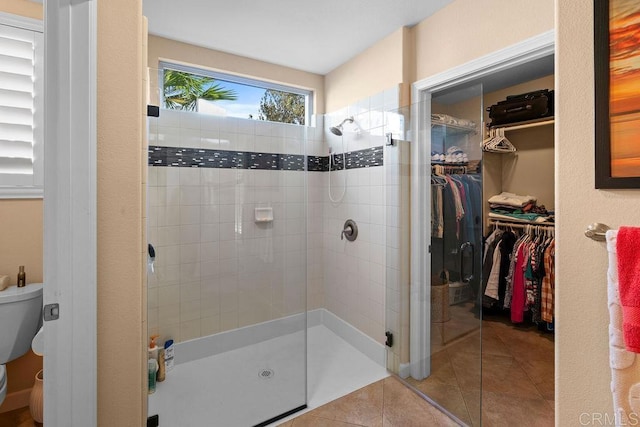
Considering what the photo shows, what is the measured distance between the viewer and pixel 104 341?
1.02 metres

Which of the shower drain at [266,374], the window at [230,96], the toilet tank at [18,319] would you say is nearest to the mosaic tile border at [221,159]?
the window at [230,96]

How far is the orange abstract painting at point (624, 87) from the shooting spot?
792mm

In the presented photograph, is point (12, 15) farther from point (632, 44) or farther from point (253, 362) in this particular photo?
point (632, 44)

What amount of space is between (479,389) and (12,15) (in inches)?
137

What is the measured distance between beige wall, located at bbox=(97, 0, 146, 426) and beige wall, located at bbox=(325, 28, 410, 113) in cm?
168

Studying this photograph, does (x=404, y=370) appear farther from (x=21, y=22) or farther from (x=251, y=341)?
(x=21, y=22)

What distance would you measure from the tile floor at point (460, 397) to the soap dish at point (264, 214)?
4.07ft

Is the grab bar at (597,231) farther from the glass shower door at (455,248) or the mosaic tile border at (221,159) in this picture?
the mosaic tile border at (221,159)

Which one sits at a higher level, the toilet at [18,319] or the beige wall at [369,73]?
the beige wall at [369,73]

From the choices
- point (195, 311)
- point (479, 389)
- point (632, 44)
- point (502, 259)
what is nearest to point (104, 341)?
point (195, 311)

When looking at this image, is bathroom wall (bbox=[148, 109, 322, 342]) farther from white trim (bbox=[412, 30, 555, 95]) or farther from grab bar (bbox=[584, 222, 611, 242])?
grab bar (bbox=[584, 222, 611, 242])

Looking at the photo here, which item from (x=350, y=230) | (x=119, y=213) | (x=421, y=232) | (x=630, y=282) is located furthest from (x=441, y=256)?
(x=119, y=213)

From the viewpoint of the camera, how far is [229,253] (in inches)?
85.3

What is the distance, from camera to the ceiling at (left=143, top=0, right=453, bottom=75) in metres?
1.92
